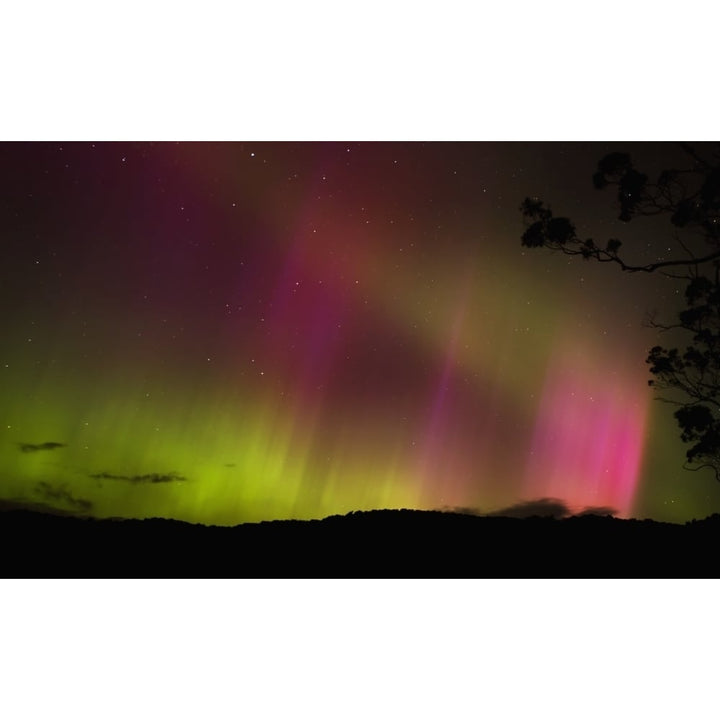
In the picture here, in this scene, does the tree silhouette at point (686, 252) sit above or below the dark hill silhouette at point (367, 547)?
above

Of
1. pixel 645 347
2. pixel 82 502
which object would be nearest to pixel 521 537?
pixel 645 347

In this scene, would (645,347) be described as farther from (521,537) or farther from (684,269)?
→ (521,537)

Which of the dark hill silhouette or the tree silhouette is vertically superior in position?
the tree silhouette

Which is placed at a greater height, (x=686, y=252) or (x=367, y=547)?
(x=686, y=252)
